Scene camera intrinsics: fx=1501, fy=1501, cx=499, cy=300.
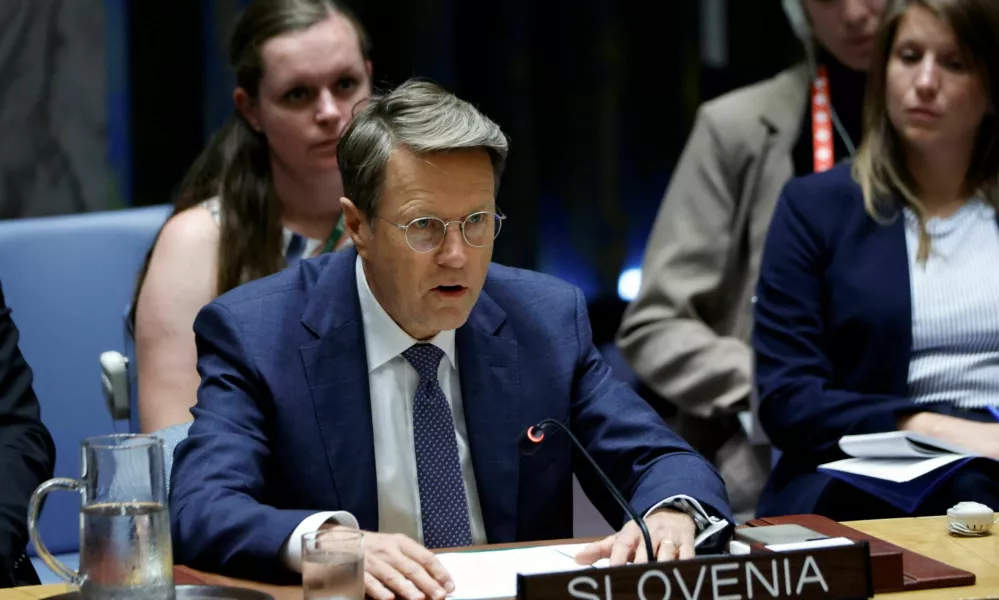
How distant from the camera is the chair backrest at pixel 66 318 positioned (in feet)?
9.59

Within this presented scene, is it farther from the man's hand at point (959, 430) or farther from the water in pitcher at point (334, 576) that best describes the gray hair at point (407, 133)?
the man's hand at point (959, 430)

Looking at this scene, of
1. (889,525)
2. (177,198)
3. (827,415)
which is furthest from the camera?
(177,198)

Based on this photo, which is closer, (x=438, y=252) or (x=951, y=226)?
(x=438, y=252)

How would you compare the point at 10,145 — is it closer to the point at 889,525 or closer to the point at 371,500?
the point at 371,500

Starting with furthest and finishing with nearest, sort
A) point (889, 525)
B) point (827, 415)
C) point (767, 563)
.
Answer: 1. point (827, 415)
2. point (889, 525)
3. point (767, 563)

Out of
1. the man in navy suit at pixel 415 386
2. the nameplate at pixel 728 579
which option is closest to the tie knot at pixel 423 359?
the man in navy suit at pixel 415 386

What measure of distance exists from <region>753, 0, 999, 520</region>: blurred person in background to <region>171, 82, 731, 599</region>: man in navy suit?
0.69 m

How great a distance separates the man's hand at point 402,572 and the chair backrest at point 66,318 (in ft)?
4.06

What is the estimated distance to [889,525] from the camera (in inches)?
86.2

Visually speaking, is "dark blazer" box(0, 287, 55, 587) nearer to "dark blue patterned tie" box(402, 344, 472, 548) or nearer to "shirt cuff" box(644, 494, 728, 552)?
"dark blue patterned tie" box(402, 344, 472, 548)

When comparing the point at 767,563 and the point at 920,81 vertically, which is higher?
the point at 920,81

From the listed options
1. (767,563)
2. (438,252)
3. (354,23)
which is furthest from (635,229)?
(767,563)

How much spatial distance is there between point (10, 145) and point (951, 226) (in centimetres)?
237

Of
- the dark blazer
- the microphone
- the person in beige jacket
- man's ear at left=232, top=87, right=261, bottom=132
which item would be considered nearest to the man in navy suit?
the microphone
